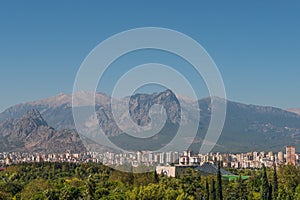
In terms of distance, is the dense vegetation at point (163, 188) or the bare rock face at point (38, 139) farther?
the bare rock face at point (38, 139)

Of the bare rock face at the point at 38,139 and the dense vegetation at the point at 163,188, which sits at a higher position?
the bare rock face at the point at 38,139

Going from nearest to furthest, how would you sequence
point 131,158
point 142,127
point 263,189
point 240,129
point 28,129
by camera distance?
point 263,189 → point 142,127 → point 131,158 → point 28,129 → point 240,129

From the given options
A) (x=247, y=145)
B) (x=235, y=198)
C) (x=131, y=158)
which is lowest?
(x=235, y=198)

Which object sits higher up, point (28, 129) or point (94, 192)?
point (28, 129)

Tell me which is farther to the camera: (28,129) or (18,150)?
(28,129)

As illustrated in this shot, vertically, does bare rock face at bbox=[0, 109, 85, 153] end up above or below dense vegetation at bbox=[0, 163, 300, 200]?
above

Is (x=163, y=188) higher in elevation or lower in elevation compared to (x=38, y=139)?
lower

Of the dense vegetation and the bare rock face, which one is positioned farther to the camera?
the bare rock face

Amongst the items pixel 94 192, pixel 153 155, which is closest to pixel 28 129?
pixel 153 155

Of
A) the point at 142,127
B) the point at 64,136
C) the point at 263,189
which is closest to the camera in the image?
the point at 263,189

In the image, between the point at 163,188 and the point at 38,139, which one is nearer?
the point at 163,188

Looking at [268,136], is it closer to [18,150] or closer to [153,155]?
[18,150]
